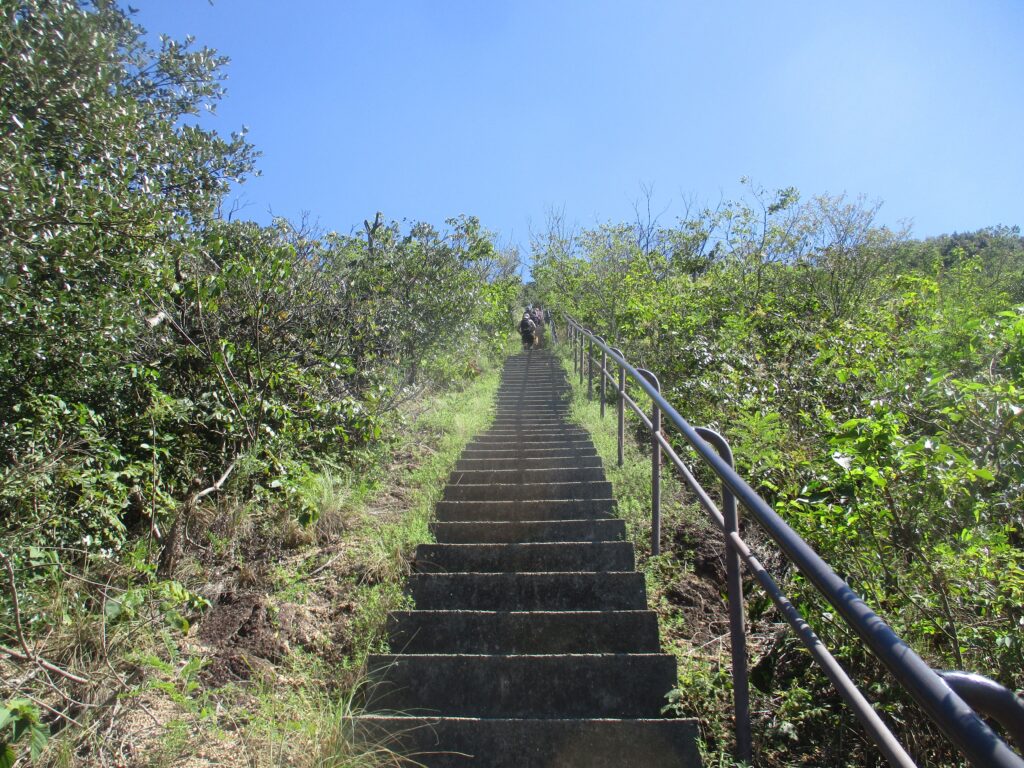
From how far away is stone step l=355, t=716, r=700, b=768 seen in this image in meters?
2.41

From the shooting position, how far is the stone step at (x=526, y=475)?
529cm

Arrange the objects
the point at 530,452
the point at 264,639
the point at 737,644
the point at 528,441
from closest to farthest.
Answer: the point at 737,644, the point at 264,639, the point at 530,452, the point at 528,441

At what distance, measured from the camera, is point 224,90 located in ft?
14.4

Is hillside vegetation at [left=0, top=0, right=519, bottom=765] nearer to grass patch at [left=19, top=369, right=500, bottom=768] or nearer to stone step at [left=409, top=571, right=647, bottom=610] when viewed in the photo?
grass patch at [left=19, top=369, right=500, bottom=768]

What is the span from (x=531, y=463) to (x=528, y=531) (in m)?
1.61

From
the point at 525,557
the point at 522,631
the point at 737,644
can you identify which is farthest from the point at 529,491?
the point at 737,644

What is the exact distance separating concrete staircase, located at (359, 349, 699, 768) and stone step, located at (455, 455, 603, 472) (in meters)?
0.69

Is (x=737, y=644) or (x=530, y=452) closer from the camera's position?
(x=737, y=644)

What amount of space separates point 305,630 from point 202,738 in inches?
39.5

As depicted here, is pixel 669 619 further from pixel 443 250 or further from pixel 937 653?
pixel 443 250

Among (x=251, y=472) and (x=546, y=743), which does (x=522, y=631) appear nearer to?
(x=546, y=743)

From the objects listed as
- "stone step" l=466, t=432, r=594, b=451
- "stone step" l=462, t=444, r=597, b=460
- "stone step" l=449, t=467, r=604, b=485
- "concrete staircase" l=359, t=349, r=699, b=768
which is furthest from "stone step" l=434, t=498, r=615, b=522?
"stone step" l=466, t=432, r=594, b=451

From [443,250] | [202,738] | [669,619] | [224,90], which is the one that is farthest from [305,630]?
[443,250]

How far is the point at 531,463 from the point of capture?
19.3ft
